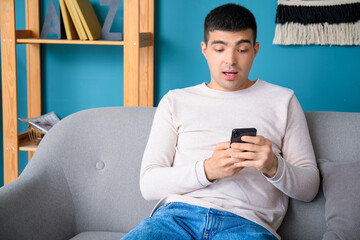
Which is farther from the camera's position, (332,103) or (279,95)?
(332,103)

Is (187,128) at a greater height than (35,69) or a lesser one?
lesser

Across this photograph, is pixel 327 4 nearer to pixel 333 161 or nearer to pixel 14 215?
pixel 333 161

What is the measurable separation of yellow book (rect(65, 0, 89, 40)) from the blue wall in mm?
252

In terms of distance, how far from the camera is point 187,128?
4.70 ft

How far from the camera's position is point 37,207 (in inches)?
56.2

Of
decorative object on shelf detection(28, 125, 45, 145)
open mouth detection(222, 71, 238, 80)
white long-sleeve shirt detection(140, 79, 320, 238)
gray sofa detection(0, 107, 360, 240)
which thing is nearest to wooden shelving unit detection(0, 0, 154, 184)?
decorative object on shelf detection(28, 125, 45, 145)

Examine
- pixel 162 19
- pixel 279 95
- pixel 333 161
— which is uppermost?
pixel 162 19

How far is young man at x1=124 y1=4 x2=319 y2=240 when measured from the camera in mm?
1212

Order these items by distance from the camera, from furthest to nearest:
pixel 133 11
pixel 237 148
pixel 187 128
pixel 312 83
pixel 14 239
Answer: pixel 312 83 < pixel 133 11 < pixel 187 128 < pixel 14 239 < pixel 237 148

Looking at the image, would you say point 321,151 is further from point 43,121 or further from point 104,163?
point 43,121

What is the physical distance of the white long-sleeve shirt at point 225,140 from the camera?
1.29m

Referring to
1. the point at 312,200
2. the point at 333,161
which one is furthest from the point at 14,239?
the point at 333,161

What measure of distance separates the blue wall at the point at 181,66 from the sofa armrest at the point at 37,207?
932 millimetres

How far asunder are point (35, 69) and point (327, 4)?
1589mm
